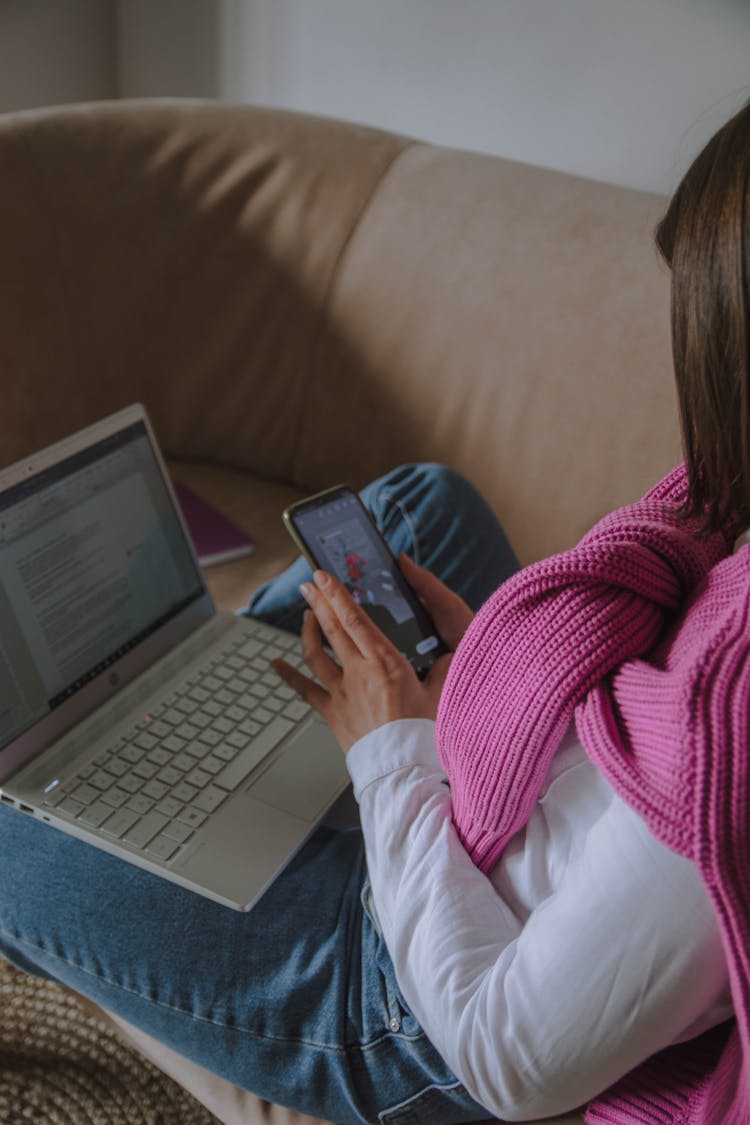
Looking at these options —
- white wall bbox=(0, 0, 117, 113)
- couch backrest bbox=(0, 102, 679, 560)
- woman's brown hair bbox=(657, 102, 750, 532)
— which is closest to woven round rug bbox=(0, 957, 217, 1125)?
couch backrest bbox=(0, 102, 679, 560)

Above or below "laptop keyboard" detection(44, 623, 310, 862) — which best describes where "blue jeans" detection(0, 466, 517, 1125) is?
below

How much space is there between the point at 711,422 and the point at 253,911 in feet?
1.64

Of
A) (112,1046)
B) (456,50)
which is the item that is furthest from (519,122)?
(112,1046)

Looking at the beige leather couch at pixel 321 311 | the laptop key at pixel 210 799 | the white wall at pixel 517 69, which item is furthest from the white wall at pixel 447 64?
the laptop key at pixel 210 799

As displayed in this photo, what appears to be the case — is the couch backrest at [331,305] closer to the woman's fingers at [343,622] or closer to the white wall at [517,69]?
the white wall at [517,69]

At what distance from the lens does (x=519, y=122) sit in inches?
62.1

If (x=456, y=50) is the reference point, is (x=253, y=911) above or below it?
below

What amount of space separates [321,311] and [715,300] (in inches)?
40.7

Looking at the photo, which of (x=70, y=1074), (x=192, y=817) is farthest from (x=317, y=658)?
(x=70, y=1074)

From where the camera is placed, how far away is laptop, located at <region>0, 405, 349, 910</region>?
875mm

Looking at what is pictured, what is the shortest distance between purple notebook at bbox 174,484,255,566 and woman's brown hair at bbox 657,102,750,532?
2.92ft

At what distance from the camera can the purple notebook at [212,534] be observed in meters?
1.44

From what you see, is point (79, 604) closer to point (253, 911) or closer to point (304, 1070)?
point (253, 911)

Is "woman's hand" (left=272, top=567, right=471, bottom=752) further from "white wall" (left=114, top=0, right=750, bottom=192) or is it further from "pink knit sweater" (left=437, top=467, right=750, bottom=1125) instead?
"white wall" (left=114, top=0, right=750, bottom=192)
